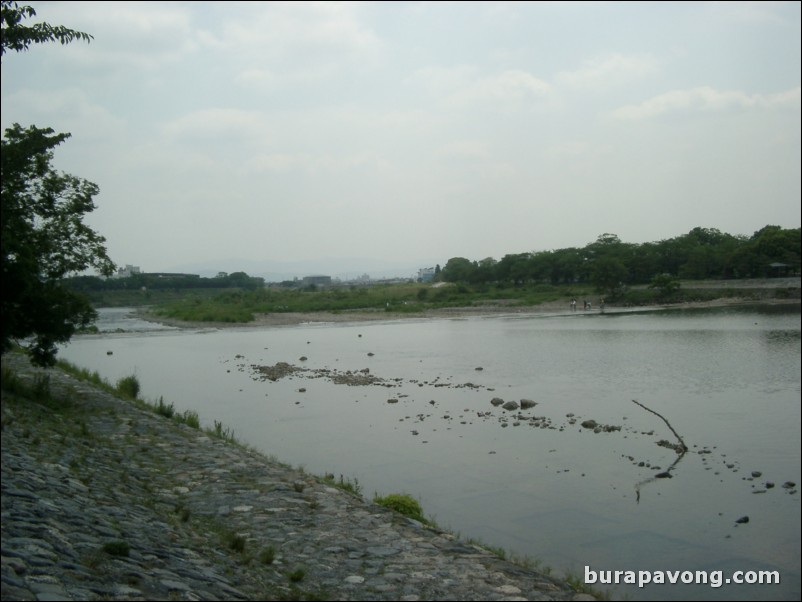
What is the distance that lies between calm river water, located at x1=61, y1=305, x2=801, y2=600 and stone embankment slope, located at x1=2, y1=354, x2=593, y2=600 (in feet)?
7.05

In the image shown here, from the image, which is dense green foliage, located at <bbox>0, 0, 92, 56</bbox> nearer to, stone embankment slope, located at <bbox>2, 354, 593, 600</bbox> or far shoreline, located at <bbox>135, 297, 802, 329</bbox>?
stone embankment slope, located at <bbox>2, 354, 593, 600</bbox>

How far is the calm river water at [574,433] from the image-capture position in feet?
35.8

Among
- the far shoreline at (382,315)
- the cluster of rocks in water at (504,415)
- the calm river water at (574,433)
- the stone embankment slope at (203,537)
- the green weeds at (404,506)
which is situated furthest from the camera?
the far shoreline at (382,315)

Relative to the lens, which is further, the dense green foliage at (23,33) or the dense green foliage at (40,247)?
the dense green foliage at (40,247)

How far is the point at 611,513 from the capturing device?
1218 cm

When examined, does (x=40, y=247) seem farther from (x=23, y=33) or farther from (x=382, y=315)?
(x=382, y=315)

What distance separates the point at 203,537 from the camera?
897cm

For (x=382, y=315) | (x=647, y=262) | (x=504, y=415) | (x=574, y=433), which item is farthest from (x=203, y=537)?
(x=382, y=315)

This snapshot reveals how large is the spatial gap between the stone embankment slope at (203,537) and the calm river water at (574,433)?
7.05 feet

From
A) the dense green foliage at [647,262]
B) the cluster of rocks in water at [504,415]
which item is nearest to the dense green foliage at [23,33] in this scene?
the cluster of rocks in water at [504,415]

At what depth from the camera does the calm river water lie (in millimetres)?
10906

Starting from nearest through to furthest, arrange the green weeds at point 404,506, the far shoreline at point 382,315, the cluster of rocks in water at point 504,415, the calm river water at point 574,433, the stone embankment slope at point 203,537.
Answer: the stone embankment slope at point 203,537, the calm river water at point 574,433, the green weeds at point 404,506, the cluster of rocks in water at point 504,415, the far shoreline at point 382,315

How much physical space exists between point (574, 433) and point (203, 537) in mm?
12263

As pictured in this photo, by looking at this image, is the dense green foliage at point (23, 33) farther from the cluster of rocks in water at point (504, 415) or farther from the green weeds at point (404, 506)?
the cluster of rocks in water at point (504, 415)
